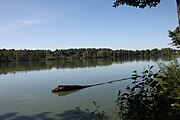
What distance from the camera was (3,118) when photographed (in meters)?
18.2

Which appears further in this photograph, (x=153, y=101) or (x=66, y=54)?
(x=66, y=54)

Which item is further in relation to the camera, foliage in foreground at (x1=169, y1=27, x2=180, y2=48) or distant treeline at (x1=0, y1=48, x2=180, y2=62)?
distant treeline at (x1=0, y1=48, x2=180, y2=62)

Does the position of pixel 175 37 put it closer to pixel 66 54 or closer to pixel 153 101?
pixel 153 101

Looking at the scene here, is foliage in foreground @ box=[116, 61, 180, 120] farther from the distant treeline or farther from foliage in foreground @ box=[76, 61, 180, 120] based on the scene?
the distant treeline

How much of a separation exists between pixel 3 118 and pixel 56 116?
4.00 m

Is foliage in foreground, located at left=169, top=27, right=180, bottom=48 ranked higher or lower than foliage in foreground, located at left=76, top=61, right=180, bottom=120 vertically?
higher

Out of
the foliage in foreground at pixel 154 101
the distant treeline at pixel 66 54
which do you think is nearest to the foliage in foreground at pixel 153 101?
the foliage in foreground at pixel 154 101

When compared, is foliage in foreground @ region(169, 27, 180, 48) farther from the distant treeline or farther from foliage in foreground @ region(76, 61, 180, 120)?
the distant treeline

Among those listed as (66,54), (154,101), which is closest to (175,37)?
(154,101)

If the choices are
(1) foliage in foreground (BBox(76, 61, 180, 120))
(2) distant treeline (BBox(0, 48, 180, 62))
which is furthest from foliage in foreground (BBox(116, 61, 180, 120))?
(2) distant treeline (BBox(0, 48, 180, 62))

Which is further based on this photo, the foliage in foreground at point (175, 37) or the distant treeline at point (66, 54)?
the distant treeline at point (66, 54)

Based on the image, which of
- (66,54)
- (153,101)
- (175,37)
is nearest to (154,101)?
(153,101)

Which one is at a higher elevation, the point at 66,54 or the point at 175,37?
the point at 175,37

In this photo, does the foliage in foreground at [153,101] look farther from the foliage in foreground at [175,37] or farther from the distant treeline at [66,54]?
the distant treeline at [66,54]
